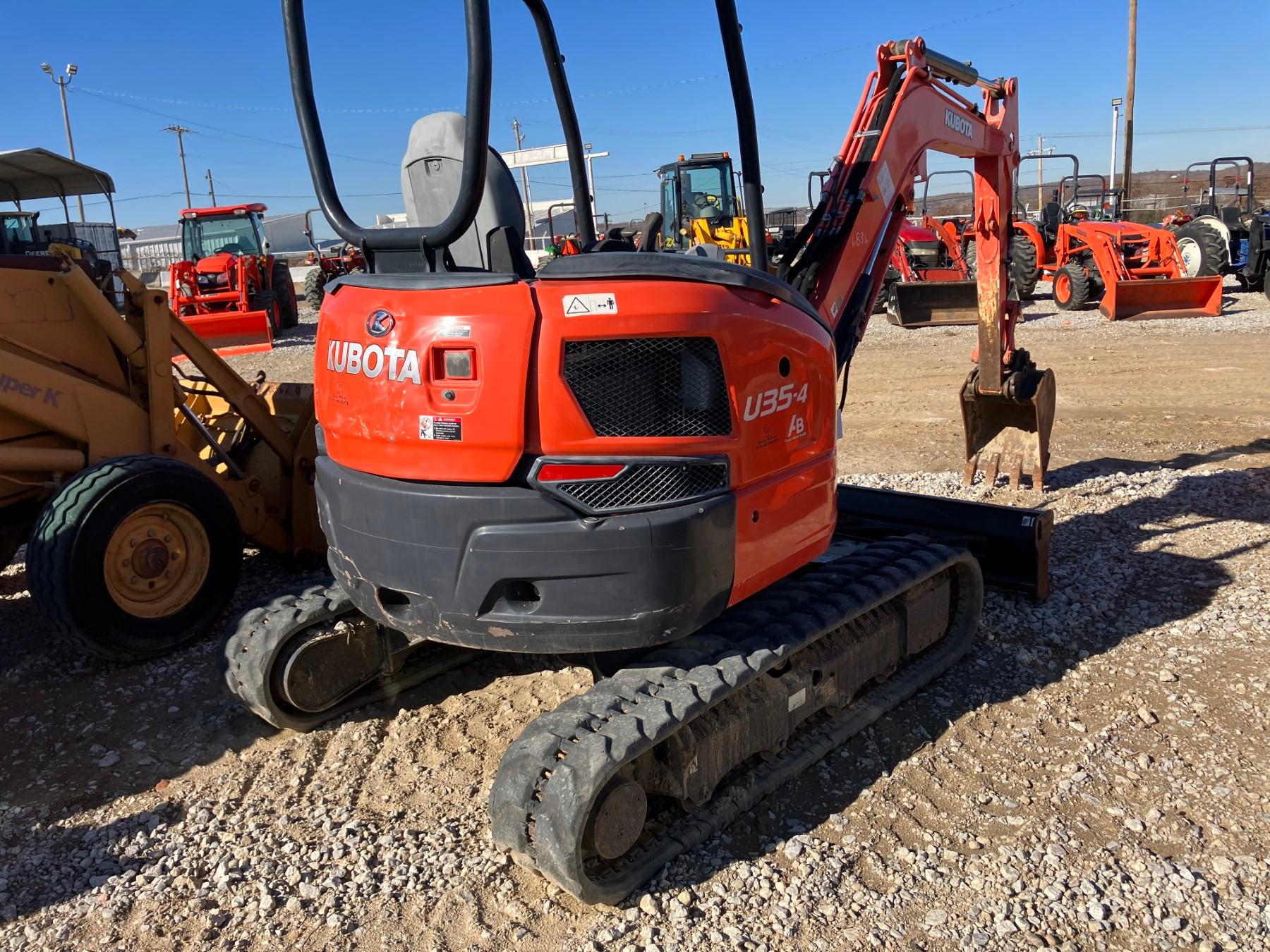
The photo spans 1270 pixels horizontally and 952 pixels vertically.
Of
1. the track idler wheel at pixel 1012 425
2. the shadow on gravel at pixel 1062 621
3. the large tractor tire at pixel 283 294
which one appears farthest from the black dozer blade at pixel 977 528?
the large tractor tire at pixel 283 294

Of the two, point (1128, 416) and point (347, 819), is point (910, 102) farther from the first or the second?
point (1128, 416)

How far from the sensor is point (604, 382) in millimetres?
2680

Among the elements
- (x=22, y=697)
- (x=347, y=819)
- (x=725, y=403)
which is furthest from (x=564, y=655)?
(x=22, y=697)

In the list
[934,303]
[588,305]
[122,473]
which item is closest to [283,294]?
[934,303]

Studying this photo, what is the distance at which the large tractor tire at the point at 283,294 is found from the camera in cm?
1817

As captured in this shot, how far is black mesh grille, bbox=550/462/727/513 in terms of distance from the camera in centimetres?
270

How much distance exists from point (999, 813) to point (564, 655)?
69.9 inches

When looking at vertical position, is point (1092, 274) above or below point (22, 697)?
above

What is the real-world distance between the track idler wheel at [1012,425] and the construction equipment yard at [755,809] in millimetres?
1288

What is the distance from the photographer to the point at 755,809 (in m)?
3.17

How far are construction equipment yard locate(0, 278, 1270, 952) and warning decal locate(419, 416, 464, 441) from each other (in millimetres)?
1256

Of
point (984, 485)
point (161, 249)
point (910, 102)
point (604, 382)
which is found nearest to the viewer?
point (604, 382)

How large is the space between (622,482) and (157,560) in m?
2.65

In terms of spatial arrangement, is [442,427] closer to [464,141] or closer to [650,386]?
[650,386]
